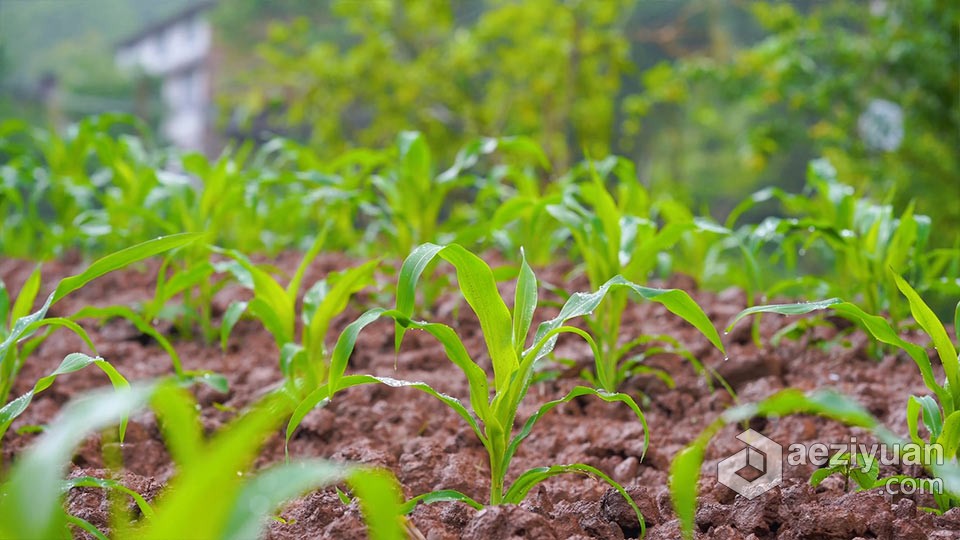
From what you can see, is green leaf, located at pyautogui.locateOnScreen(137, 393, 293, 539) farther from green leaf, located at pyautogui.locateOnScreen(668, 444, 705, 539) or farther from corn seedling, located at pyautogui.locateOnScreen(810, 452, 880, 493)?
corn seedling, located at pyautogui.locateOnScreen(810, 452, 880, 493)

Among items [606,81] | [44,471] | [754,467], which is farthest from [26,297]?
[606,81]

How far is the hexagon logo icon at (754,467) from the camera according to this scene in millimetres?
909

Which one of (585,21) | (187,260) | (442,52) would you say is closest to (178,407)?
(187,260)

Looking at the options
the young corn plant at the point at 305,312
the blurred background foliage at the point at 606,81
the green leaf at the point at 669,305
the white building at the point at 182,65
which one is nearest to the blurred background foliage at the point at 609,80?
the blurred background foliage at the point at 606,81

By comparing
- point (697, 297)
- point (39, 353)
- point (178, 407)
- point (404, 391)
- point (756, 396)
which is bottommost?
point (697, 297)

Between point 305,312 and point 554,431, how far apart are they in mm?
414

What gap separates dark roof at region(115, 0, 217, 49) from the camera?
46.5ft

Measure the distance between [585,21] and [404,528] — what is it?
14.9 ft

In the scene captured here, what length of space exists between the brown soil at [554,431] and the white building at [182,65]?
10017 mm

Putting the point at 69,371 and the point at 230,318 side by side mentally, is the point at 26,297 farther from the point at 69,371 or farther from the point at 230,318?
the point at 69,371

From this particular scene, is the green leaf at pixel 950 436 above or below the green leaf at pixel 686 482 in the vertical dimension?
below

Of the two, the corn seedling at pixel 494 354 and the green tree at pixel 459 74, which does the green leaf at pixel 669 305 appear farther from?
the green tree at pixel 459 74

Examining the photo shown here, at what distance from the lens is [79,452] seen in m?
1.02

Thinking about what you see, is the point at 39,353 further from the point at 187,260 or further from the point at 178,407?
the point at 178,407
